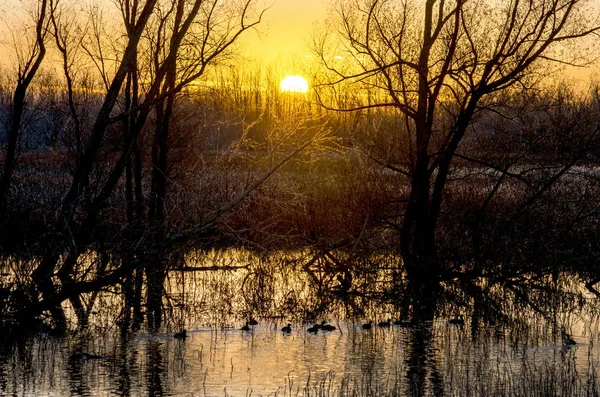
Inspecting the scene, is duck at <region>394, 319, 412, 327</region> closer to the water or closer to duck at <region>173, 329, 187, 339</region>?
the water

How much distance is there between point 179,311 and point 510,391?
6416 millimetres

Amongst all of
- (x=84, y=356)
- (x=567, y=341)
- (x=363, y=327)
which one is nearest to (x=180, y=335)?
(x=84, y=356)

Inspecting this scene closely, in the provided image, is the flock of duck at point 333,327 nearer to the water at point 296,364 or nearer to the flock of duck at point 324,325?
the flock of duck at point 324,325

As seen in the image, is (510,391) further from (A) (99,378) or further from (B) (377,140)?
(B) (377,140)

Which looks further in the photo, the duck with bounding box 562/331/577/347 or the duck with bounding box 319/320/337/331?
the duck with bounding box 319/320/337/331

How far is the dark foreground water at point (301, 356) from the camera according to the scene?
374 inches

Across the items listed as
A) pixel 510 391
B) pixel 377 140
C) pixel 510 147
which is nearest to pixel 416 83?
pixel 377 140

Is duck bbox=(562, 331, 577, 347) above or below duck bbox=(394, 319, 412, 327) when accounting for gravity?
below

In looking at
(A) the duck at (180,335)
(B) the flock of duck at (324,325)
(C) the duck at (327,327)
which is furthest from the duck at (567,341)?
(A) the duck at (180,335)

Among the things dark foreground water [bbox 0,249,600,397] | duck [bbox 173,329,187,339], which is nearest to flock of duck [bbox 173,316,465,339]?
duck [bbox 173,329,187,339]

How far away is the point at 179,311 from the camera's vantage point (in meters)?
14.0

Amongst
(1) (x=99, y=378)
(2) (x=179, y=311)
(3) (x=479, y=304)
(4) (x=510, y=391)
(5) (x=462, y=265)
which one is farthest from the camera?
(5) (x=462, y=265)

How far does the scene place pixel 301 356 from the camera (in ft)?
36.8

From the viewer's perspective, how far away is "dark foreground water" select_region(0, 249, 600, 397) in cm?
951
